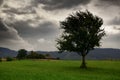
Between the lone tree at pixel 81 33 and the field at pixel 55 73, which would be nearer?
the field at pixel 55 73

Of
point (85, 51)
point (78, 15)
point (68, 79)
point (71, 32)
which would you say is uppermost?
point (78, 15)

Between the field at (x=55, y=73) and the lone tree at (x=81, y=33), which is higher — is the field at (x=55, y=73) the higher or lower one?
the lower one

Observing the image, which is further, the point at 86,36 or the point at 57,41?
the point at 57,41

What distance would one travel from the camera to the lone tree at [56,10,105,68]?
78.5 m

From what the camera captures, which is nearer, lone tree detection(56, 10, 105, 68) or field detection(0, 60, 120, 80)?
field detection(0, 60, 120, 80)

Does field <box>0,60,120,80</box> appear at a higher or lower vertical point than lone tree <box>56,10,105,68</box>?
lower

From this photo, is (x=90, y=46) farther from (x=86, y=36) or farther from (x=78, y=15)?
(x=78, y=15)

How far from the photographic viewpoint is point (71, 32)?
3196 inches

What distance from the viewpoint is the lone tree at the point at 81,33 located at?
258ft

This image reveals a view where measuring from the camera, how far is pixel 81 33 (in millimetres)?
78125

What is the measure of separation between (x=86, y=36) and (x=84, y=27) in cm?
324

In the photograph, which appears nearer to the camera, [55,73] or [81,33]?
[55,73]

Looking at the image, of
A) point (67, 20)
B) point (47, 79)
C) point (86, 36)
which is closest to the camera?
point (47, 79)

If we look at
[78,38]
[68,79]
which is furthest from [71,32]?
[68,79]
